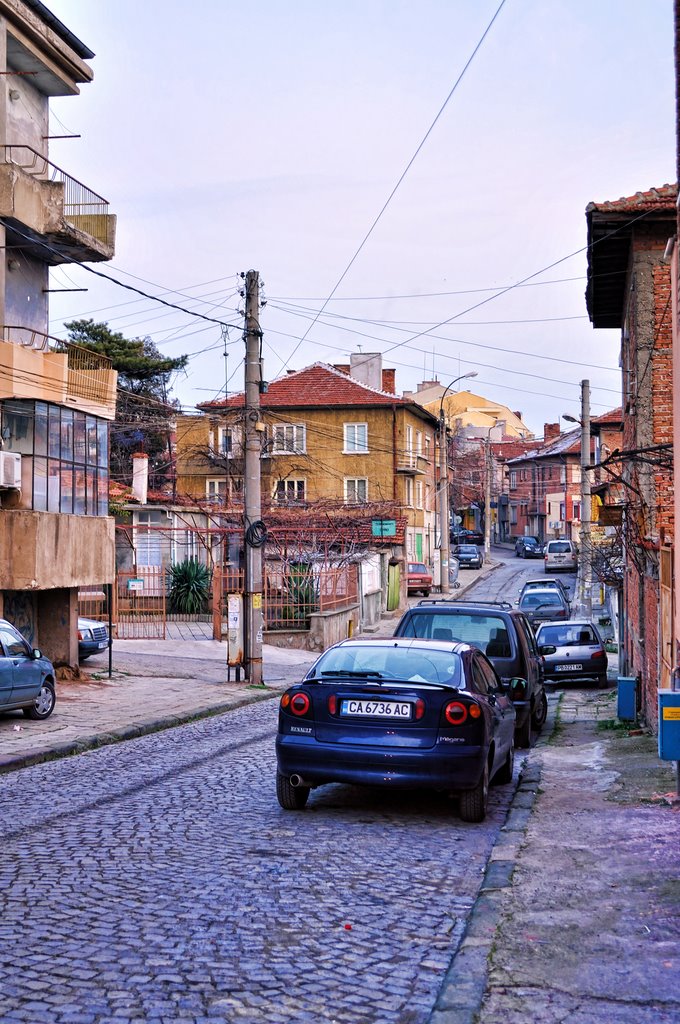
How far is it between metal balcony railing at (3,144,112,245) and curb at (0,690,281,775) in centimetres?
1039

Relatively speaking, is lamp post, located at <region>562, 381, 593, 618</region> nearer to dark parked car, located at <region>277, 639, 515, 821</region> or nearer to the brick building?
the brick building

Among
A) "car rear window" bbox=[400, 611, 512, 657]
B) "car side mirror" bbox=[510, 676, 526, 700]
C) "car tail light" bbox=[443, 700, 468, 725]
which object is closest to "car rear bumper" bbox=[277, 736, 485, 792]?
"car tail light" bbox=[443, 700, 468, 725]

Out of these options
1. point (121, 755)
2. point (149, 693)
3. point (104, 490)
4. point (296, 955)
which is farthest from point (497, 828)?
point (104, 490)

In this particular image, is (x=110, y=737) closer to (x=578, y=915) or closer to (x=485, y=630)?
(x=485, y=630)

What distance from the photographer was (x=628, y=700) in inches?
659

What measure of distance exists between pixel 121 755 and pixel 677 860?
786 centimetres

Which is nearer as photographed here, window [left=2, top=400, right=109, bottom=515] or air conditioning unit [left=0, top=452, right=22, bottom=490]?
air conditioning unit [left=0, top=452, right=22, bottom=490]

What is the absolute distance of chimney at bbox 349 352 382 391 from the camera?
61.6m

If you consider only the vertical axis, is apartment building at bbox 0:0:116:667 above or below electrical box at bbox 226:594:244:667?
above

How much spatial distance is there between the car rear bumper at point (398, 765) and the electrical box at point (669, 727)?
1454 mm

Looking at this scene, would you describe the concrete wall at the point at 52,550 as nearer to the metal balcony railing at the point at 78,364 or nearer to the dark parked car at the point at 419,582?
the metal balcony railing at the point at 78,364

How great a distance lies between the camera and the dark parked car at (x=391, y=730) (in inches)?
342

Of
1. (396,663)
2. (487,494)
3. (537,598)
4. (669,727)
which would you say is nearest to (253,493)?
(396,663)

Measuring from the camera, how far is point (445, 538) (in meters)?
48.3
